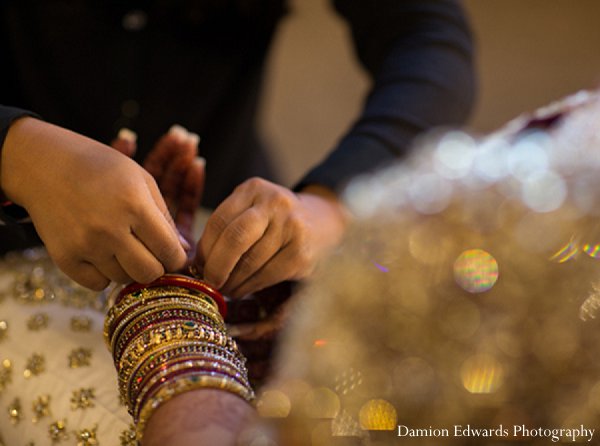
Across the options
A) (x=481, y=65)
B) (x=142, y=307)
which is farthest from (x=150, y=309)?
(x=481, y=65)

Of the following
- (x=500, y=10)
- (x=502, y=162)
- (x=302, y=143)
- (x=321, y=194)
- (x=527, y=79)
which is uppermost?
(x=502, y=162)

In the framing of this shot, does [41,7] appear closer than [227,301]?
No

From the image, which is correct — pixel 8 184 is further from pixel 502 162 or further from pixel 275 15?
pixel 275 15

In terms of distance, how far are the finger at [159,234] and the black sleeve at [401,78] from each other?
20 centimetres

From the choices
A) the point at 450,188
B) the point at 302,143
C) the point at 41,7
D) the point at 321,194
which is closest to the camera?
the point at 450,188

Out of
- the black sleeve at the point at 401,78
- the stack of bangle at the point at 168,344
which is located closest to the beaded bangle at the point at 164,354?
the stack of bangle at the point at 168,344

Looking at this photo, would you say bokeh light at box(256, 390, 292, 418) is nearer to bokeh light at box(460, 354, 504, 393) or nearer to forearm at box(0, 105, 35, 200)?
bokeh light at box(460, 354, 504, 393)

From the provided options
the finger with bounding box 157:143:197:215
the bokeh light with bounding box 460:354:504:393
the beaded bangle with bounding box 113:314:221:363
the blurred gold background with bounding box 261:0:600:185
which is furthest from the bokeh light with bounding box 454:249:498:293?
the blurred gold background with bounding box 261:0:600:185

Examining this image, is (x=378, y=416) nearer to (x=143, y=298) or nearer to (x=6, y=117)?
(x=143, y=298)

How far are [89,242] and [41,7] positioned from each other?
44 centimetres

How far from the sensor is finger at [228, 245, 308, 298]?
1.37ft

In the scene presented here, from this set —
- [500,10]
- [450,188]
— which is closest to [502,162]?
[450,188]

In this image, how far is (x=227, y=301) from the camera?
1.41 feet

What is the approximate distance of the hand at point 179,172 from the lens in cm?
47
